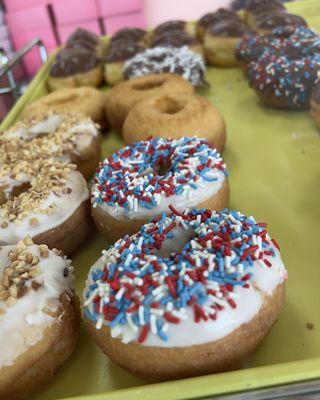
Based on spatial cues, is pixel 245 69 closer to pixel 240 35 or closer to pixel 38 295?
pixel 240 35

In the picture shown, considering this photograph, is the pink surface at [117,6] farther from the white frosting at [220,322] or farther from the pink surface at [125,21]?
the white frosting at [220,322]

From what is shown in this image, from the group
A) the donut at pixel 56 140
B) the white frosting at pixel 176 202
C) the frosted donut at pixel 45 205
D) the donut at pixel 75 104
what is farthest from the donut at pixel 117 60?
the white frosting at pixel 176 202

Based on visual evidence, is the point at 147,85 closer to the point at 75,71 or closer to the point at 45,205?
the point at 75,71

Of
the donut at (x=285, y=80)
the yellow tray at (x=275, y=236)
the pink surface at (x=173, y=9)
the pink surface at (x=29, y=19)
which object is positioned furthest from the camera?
the pink surface at (x=29, y=19)

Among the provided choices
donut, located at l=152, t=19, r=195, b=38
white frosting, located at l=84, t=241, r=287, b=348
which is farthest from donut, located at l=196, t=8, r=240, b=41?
white frosting, located at l=84, t=241, r=287, b=348

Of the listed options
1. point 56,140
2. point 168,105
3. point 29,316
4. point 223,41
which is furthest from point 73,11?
point 29,316

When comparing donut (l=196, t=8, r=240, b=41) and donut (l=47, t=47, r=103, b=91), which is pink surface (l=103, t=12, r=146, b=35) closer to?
donut (l=196, t=8, r=240, b=41)
